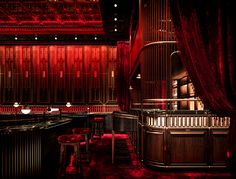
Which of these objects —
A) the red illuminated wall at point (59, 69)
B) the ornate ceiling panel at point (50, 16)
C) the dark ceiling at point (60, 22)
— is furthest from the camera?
the red illuminated wall at point (59, 69)

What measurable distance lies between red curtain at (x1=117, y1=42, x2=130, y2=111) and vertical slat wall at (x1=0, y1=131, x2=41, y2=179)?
14.2ft

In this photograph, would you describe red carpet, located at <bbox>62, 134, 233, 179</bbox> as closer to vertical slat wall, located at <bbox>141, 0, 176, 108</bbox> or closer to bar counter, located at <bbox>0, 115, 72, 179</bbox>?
bar counter, located at <bbox>0, 115, 72, 179</bbox>

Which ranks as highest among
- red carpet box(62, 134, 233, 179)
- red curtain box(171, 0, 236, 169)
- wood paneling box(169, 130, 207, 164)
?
red curtain box(171, 0, 236, 169)

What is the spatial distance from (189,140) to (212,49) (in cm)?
197

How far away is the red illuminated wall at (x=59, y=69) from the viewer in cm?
1005

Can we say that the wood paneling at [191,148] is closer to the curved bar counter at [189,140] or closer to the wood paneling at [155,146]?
the curved bar counter at [189,140]

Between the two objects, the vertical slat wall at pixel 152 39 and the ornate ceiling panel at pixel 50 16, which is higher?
the ornate ceiling panel at pixel 50 16

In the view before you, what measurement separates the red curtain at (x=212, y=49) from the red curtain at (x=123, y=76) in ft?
16.0

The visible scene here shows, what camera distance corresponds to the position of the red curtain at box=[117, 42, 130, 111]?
23.7ft

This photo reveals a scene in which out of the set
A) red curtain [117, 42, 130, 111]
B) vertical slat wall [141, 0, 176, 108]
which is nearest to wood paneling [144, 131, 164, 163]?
vertical slat wall [141, 0, 176, 108]

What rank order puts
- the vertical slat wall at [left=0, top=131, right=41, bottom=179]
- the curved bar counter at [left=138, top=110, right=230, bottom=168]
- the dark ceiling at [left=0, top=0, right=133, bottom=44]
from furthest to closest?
the dark ceiling at [left=0, top=0, right=133, bottom=44] < the curved bar counter at [left=138, top=110, right=230, bottom=168] < the vertical slat wall at [left=0, top=131, right=41, bottom=179]

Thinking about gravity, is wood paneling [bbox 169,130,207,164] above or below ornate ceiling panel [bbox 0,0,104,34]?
below

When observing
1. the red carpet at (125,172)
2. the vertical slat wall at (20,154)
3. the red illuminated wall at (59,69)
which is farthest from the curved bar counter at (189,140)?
the red illuminated wall at (59,69)

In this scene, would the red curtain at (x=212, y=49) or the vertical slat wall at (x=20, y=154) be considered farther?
the vertical slat wall at (x=20, y=154)
